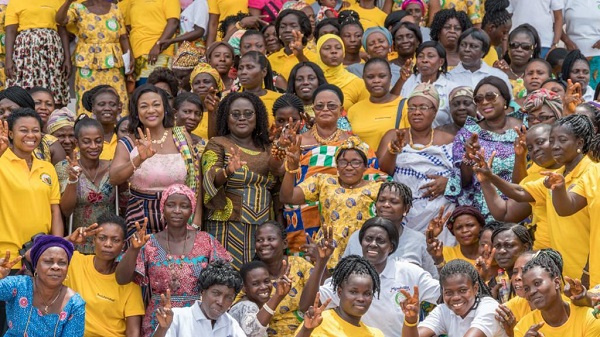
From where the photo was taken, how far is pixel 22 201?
33.0 ft

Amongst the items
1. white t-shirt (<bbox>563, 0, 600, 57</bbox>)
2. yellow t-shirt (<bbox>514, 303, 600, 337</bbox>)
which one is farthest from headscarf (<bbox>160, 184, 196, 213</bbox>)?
white t-shirt (<bbox>563, 0, 600, 57</bbox>)

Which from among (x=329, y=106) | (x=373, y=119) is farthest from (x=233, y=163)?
(x=373, y=119)

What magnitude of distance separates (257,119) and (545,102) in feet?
7.61

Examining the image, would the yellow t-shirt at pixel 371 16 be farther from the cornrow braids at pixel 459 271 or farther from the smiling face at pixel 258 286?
the cornrow braids at pixel 459 271

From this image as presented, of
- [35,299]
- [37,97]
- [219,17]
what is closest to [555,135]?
[35,299]

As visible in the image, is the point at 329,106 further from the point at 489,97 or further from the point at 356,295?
the point at 356,295

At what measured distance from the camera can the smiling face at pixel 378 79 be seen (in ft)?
39.1

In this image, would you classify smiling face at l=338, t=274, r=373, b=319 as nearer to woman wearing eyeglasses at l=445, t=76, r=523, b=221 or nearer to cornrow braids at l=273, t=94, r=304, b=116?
woman wearing eyeglasses at l=445, t=76, r=523, b=221

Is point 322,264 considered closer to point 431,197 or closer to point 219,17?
point 431,197

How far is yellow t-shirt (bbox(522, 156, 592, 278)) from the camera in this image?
30.6 ft

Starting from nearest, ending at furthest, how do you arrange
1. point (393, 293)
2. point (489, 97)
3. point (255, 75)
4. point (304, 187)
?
point (393, 293) → point (304, 187) → point (489, 97) → point (255, 75)

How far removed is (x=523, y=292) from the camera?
886 centimetres

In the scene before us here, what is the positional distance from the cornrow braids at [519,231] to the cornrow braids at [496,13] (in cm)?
484

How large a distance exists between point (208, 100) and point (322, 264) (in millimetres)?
2390
